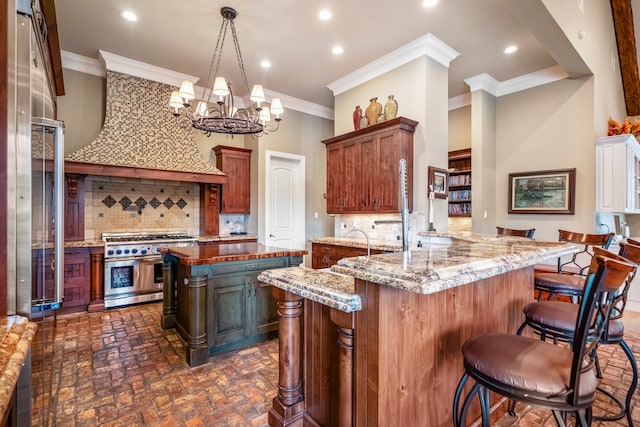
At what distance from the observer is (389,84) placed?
4.46 m

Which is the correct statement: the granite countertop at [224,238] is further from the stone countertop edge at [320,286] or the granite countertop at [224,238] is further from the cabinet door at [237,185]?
the stone countertop edge at [320,286]

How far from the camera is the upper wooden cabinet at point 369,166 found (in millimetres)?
4035

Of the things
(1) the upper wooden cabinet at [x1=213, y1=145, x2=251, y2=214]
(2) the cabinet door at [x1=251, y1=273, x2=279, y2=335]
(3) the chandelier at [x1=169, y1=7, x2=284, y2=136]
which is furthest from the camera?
(1) the upper wooden cabinet at [x1=213, y1=145, x2=251, y2=214]

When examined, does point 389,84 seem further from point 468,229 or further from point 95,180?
point 95,180

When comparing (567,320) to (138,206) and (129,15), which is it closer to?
(129,15)

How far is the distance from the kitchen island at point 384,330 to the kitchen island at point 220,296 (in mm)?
1077

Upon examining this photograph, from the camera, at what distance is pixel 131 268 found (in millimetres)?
4160

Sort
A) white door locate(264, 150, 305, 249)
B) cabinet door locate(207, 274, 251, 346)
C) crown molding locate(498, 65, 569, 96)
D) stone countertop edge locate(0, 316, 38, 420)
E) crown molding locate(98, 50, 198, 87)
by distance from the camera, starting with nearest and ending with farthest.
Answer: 1. stone countertop edge locate(0, 316, 38, 420)
2. cabinet door locate(207, 274, 251, 346)
3. crown molding locate(98, 50, 198, 87)
4. crown molding locate(498, 65, 569, 96)
5. white door locate(264, 150, 305, 249)

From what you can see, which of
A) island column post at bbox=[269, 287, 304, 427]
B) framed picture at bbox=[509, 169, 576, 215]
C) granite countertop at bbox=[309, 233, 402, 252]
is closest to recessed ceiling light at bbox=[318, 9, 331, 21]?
granite countertop at bbox=[309, 233, 402, 252]

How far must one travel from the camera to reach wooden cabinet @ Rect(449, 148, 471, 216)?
5.57 meters

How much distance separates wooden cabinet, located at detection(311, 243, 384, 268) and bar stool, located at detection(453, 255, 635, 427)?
2747 millimetres

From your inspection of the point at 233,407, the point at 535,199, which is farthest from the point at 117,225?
the point at 535,199

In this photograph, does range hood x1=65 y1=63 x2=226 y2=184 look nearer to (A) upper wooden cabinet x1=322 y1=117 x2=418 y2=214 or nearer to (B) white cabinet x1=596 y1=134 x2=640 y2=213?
(A) upper wooden cabinet x1=322 y1=117 x2=418 y2=214

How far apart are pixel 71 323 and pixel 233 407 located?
2722mm
